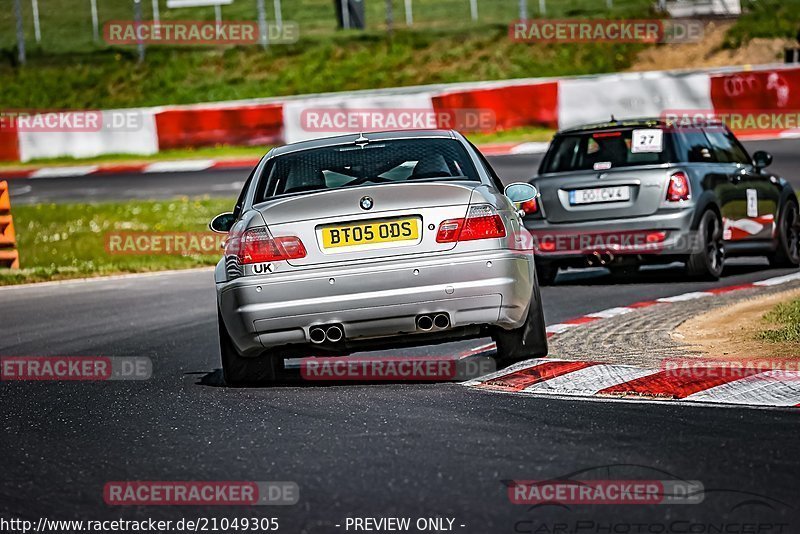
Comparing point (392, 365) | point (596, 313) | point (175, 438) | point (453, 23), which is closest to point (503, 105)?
point (453, 23)

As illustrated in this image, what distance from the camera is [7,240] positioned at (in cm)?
1884

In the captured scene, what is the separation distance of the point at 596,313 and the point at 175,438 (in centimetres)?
534

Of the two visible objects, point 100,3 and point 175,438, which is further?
point 100,3

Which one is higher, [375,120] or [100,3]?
[100,3]

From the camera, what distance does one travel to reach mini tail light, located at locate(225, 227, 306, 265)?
804cm

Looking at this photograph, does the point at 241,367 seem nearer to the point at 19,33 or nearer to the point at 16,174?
the point at 16,174

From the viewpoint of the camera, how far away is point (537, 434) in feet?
21.2

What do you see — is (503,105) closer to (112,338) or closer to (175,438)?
(112,338)

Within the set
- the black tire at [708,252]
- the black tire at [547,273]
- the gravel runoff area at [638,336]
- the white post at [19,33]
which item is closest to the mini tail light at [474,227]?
the gravel runoff area at [638,336]

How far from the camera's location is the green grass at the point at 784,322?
9.23m

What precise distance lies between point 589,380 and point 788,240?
7706 mm

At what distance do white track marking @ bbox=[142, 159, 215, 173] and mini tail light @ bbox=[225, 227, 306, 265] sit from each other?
74.1 feet

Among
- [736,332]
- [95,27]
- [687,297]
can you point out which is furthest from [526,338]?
[95,27]

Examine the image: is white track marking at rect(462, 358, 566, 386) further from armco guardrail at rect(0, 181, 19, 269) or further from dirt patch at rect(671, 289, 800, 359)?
armco guardrail at rect(0, 181, 19, 269)
